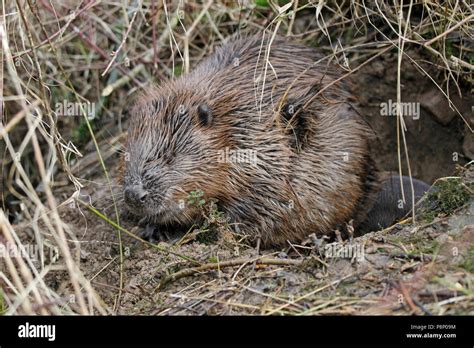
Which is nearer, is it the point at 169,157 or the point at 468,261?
the point at 468,261

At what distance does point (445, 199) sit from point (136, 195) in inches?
79.6

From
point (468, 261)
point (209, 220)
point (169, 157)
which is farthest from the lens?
point (169, 157)

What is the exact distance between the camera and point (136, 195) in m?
4.89

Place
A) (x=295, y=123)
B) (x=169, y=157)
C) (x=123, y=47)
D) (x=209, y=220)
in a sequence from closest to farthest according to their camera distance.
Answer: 1. (x=209, y=220)
2. (x=169, y=157)
3. (x=295, y=123)
4. (x=123, y=47)

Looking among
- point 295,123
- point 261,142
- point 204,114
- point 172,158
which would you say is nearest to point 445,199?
point 295,123

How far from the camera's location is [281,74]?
531 cm

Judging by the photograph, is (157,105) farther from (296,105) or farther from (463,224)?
(463,224)

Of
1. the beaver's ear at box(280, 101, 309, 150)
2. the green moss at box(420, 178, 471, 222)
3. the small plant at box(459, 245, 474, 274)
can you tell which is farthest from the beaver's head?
the small plant at box(459, 245, 474, 274)

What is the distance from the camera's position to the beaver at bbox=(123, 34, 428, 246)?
5043 millimetres

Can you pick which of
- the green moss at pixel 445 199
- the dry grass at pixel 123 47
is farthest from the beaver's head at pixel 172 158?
the green moss at pixel 445 199

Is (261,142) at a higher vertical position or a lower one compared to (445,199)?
higher

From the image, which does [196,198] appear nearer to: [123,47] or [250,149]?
[250,149]

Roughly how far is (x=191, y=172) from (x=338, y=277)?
4.78ft

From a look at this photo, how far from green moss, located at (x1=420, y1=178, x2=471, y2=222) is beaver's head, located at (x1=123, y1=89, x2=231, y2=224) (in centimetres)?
139
